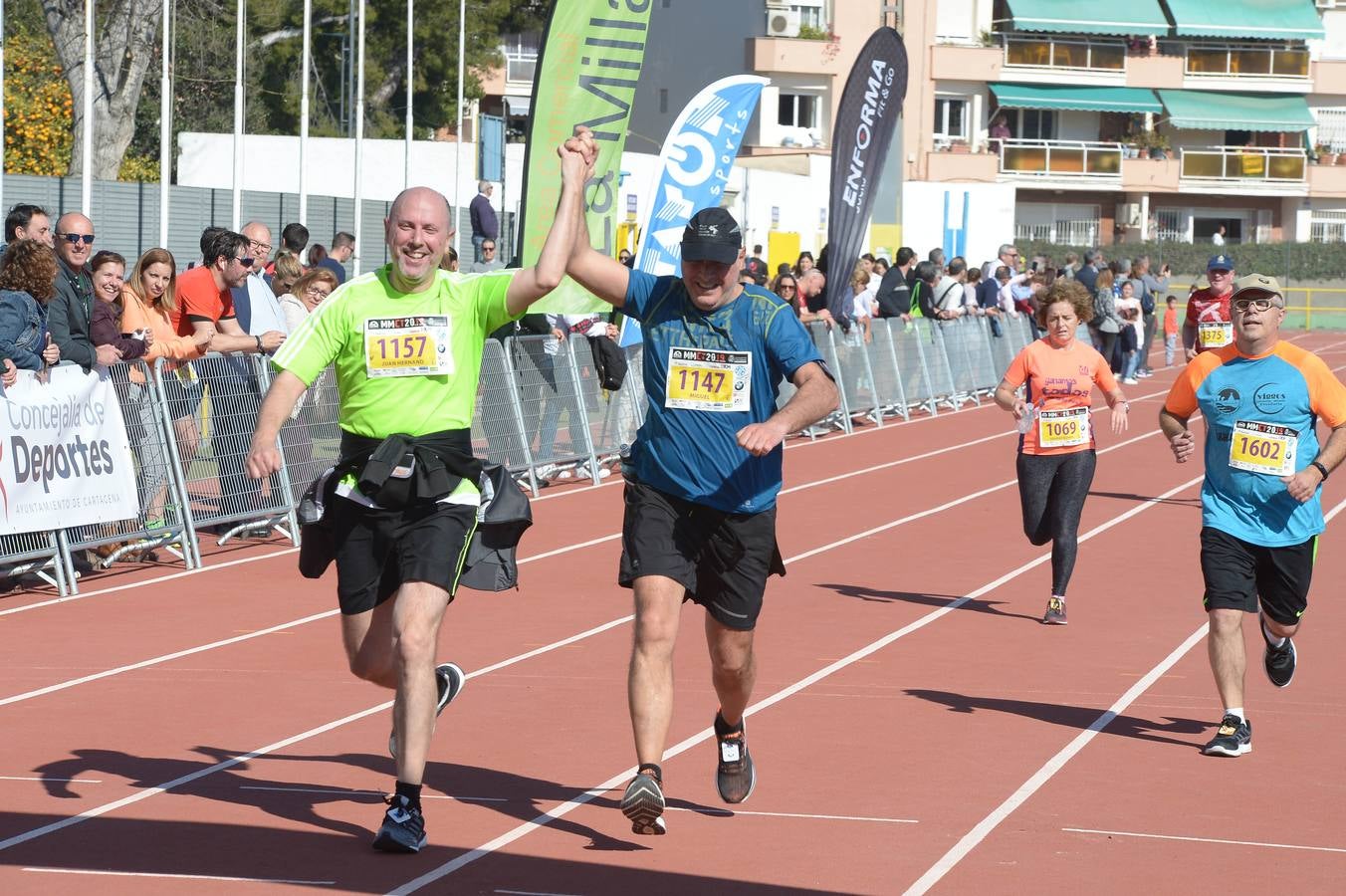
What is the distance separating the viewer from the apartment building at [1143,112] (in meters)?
69.2

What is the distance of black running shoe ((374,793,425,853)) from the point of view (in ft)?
20.3

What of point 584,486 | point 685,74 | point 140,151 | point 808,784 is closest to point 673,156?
point 584,486

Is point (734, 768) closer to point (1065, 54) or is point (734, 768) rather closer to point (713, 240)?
point (713, 240)

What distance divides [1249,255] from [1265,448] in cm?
6088

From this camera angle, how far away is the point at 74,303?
11.9 metres

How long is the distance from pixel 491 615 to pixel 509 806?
4.41 meters

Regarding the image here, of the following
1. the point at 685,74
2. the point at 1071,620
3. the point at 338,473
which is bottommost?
the point at 1071,620

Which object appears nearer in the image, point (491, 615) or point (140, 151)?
point (491, 615)

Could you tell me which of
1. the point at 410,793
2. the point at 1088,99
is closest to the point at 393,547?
the point at 410,793

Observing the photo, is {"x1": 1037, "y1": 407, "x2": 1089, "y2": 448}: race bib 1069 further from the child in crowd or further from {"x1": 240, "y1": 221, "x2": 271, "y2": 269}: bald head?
the child in crowd

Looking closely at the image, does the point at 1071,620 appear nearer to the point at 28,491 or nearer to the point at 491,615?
the point at 491,615

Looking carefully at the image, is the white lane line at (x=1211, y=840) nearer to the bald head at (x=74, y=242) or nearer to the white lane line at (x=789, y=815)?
the white lane line at (x=789, y=815)

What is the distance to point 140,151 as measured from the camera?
50.8 m

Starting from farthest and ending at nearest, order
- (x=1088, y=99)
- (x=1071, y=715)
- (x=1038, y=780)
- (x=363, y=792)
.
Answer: (x=1088, y=99) → (x=1071, y=715) → (x=1038, y=780) → (x=363, y=792)
